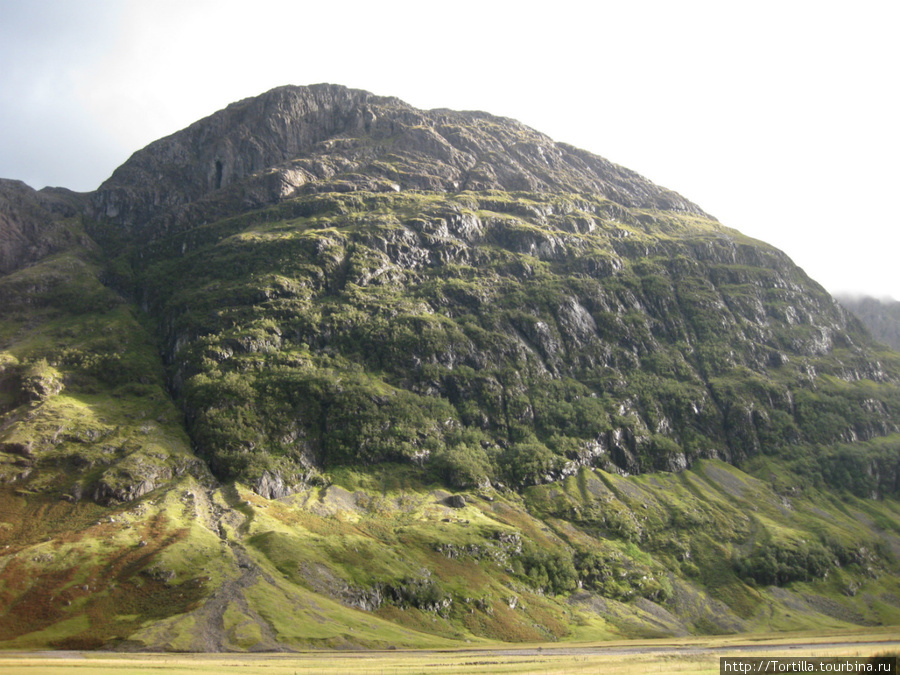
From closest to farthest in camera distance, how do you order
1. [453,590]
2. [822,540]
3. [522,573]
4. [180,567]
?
[180,567]
[453,590]
[522,573]
[822,540]

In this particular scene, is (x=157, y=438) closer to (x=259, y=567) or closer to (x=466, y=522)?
(x=259, y=567)

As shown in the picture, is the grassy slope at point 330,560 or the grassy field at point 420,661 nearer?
the grassy field at point 420,661

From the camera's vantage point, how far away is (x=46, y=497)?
143625 millimetres

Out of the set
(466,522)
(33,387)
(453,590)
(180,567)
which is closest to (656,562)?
(466,522)

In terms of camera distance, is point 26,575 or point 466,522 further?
point 466,522

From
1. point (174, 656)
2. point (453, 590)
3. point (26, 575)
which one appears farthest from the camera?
point (453, 590)

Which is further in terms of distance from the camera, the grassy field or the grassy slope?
the grassy slope

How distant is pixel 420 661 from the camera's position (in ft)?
280

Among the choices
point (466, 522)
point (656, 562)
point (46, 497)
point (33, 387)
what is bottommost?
point (656, 562)

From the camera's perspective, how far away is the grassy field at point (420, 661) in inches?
2741

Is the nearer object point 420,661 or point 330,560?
point 420,661

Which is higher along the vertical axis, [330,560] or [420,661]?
[420,661]

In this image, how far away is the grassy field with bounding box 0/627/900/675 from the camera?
69625 millimetres

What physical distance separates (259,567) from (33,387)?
125365 mm
